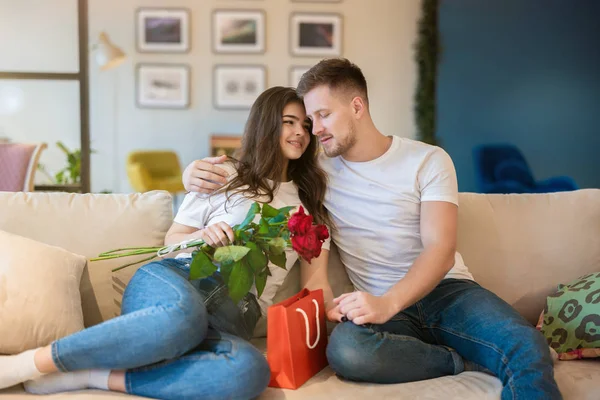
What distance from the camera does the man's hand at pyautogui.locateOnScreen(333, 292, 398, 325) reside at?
1.72 m

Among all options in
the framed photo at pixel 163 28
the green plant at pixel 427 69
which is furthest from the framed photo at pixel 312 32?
the framed photo at pixel 163 28

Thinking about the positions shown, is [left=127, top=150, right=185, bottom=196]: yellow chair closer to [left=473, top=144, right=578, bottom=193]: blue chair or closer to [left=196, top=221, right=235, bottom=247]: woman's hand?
[left=473, top=144, right=578, bottom=193]: blue chair

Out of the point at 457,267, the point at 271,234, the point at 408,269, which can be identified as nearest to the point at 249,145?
the point at 271,234

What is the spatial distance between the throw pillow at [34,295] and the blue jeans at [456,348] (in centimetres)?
72


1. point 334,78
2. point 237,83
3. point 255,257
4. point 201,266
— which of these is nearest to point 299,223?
point 255,257

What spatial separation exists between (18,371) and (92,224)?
0.60 metres

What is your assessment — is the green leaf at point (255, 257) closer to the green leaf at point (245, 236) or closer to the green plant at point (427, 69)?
the green leaf at point (245, 236)

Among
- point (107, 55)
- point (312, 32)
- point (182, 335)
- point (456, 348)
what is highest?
point (312, 32)

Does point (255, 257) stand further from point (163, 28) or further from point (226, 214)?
point (163, 28)

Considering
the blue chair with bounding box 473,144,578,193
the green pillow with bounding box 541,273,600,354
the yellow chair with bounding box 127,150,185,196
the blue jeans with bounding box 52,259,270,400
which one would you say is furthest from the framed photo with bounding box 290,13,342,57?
the blue jeans with bounding box 52,259,270,400

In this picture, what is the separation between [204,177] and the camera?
1.98 metres

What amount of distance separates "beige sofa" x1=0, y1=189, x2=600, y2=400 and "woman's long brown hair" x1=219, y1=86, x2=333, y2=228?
0.84ft

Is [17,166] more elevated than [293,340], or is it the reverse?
[17,166]

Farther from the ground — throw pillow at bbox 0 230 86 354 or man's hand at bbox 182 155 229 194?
man's hand at bbox 182 155 229 194
